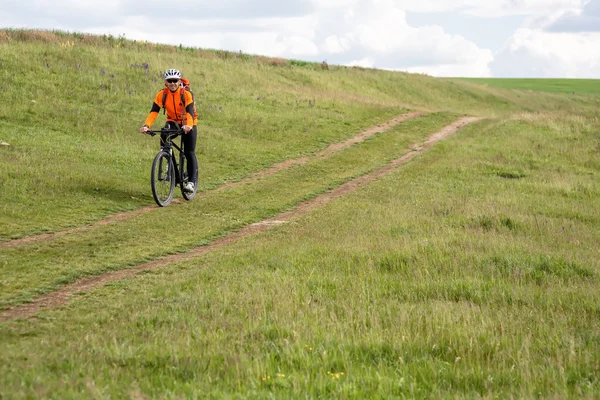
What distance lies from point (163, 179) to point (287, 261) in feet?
18.3

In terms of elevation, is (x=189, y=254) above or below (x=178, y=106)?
below

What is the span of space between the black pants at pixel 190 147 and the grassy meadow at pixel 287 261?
68 cm

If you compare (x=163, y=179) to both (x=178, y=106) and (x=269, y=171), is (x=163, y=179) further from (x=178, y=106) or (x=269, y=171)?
(x=269, y=171)

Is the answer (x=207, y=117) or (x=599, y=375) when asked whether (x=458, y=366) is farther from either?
(x=207, y=117)

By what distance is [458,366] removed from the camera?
5344 mm

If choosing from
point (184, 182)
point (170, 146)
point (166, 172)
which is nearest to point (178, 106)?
point (170, 146)

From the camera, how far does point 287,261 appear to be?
30.3 ft

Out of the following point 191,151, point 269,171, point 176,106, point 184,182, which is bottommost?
point 269,171

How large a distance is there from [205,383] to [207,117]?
21367mm

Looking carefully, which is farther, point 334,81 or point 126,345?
point 334,81

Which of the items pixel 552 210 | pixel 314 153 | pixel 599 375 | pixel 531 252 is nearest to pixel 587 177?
pixel 552 210

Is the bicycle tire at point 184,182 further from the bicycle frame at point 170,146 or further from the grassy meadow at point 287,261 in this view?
the grassy meadow at point 287,261

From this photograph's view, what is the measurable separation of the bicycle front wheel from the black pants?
1.47 ft

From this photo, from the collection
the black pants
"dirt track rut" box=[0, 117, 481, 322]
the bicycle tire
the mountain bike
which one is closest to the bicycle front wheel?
the mountain bike
